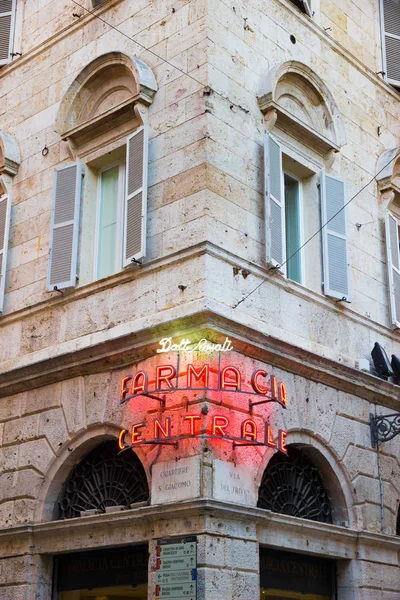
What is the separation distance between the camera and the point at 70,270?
11.4 metres

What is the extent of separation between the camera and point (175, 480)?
30.1 feet

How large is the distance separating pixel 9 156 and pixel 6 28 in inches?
110

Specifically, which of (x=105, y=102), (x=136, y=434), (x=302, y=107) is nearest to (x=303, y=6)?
(x=302, y=107)

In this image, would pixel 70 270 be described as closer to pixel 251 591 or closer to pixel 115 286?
pixel 115 286

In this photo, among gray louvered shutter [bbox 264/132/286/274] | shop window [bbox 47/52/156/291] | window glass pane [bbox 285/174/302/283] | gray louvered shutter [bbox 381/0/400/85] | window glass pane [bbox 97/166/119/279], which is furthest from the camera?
gray louvered shutter [bbox 381/0/400/85]

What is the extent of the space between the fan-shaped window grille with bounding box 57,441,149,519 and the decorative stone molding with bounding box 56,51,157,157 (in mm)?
4178

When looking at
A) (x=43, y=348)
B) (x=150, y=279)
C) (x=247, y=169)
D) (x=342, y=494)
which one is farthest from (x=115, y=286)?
(x=342, y=494)

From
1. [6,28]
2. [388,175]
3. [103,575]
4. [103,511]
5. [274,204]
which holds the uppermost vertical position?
[6,28]

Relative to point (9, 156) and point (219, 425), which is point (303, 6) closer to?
point (9, 156)

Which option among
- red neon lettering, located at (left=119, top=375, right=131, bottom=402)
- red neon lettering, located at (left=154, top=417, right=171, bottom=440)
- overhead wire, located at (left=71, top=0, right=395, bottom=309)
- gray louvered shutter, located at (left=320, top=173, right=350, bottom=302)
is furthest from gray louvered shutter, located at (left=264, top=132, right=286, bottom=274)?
red neon lettering, located at (left=154, top=417, right=171, bottom=440)

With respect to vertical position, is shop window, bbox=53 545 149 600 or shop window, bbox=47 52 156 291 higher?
shop window, bbox=47 52 156 291

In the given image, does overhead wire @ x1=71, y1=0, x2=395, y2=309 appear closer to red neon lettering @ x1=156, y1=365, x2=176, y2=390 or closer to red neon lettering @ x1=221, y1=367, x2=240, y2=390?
red neon lettering @ x1=221, y1=367, x2=240, y2=390

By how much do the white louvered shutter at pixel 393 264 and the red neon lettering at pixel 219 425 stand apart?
14.3 feet

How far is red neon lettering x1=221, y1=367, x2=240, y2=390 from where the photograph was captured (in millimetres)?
9375
